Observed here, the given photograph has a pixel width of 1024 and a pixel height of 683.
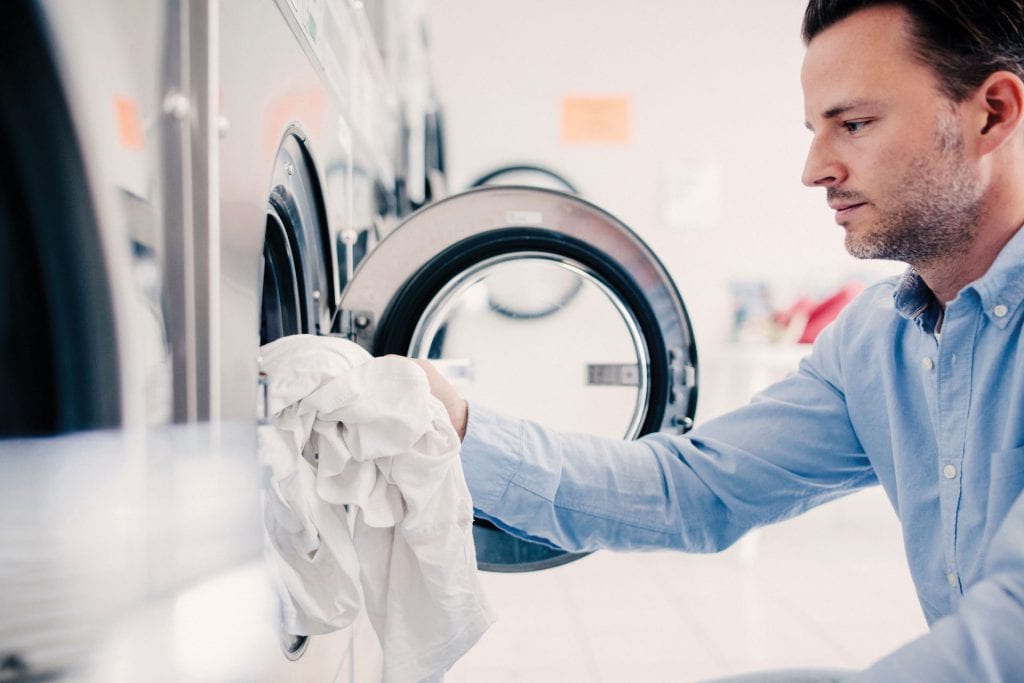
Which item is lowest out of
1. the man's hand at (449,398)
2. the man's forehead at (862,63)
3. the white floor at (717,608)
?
the white floor at (717,608)

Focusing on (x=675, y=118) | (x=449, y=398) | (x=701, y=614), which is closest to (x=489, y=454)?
(x=449, y=398)

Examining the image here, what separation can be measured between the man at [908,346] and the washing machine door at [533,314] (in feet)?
0.58

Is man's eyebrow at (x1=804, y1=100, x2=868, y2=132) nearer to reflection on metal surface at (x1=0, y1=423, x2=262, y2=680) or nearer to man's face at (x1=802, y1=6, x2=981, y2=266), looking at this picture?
man's face at (x1=802, y1=6, x2=981, y2=266)

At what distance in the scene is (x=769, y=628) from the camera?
5.82 ft

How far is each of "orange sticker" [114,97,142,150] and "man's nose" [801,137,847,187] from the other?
0.67 metres

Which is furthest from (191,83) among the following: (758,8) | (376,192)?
(758,8)

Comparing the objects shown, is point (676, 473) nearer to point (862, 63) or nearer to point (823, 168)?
point (823, 168)

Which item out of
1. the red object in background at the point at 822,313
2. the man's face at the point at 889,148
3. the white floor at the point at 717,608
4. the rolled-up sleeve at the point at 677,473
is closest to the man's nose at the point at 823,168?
the man's face at the point at 889,148

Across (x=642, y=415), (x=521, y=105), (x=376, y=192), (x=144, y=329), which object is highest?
(x=521, y=105)

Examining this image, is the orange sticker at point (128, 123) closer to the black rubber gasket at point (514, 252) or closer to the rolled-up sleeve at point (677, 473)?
the rolled-up sleeve at point (677, 473)

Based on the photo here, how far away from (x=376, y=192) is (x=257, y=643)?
1138mm

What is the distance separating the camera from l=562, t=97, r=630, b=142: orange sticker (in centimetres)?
275

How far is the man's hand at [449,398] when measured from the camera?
2.42 ft

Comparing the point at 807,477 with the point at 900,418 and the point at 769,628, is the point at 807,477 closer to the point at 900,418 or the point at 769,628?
→ the point at 900,418
